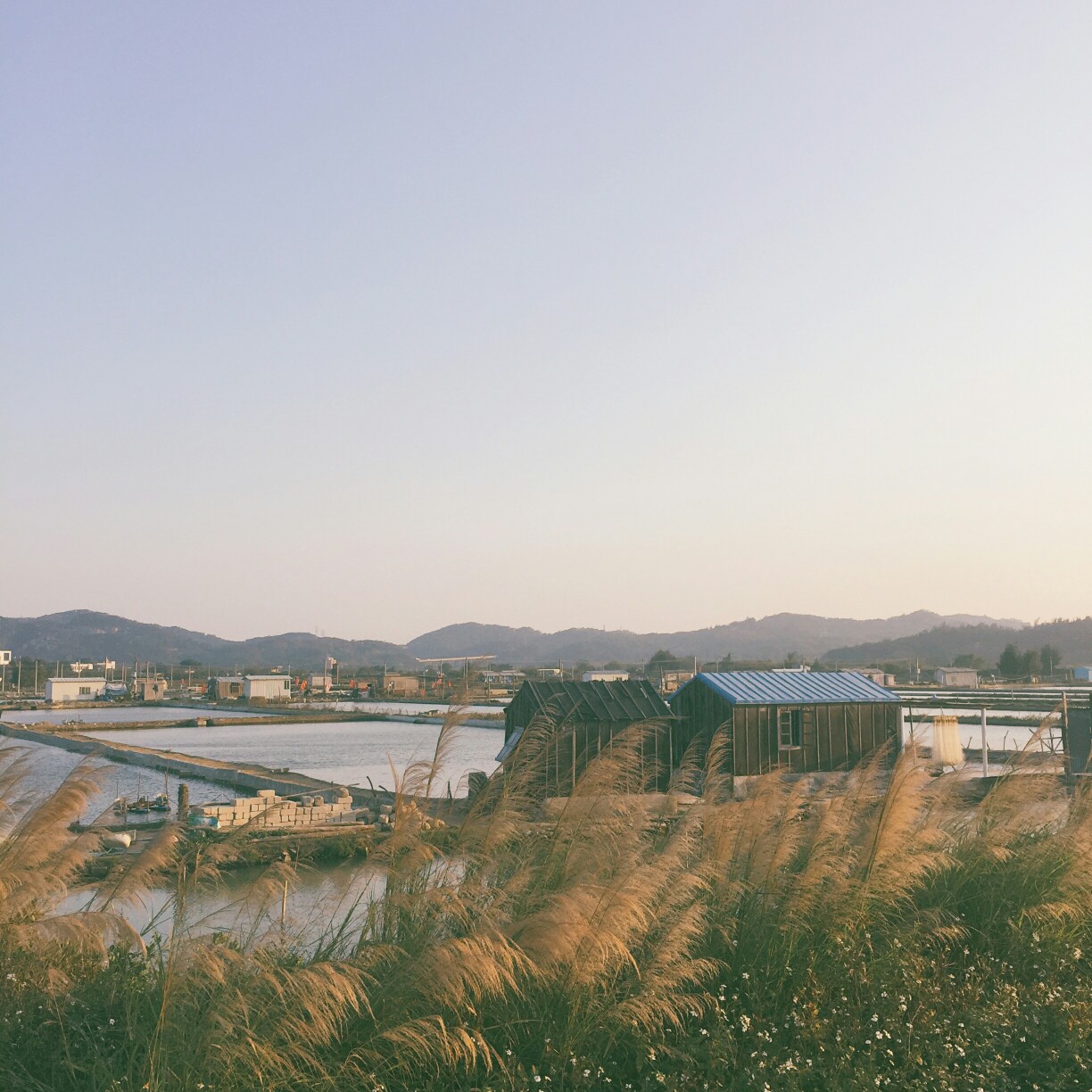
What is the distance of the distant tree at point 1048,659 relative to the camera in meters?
151

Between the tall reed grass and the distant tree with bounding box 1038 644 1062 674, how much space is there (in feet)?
509

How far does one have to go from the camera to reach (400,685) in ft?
548

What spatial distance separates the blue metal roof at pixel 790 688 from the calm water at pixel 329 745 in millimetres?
14441

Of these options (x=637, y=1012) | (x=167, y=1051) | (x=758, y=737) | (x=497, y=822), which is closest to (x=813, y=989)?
(x=637, y=1012)

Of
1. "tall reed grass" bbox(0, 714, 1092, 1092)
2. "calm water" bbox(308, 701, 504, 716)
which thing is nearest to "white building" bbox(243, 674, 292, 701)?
"calm water" bbox(308, 701, 504, 716)

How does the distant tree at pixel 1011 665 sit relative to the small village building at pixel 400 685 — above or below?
above

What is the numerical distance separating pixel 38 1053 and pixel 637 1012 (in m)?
3.16

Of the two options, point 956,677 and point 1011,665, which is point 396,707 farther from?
point 1011,665

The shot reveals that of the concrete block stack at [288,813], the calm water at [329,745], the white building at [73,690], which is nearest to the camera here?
the concrete block stack at [288,813]

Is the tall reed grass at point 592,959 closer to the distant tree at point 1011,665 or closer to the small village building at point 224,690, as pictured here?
the small village building at point 224,690

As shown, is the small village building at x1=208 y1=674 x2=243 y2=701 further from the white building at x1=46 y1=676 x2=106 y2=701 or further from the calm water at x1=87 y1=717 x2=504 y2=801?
the calm water at x1=87 y1=717 x2=504 y2=801

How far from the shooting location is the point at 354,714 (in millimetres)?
115312

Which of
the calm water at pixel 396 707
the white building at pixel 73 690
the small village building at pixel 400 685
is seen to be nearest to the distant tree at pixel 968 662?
the calm water at pixel 396 707

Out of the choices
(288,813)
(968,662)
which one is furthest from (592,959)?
(968,662)
